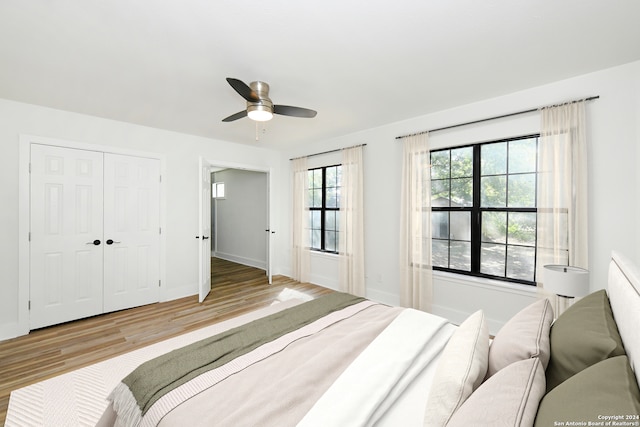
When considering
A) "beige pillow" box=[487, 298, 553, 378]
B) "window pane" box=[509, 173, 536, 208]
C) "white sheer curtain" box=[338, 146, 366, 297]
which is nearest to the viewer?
"beige pillow" box=[487, 298, 553, 378]

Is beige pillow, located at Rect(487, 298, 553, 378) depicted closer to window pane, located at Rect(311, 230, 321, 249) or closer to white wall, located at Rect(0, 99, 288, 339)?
window pane, located at Rect(311, 230, 321, 249)

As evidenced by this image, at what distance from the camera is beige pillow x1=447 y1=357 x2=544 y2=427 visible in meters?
0.73

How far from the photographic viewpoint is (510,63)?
2262 mm

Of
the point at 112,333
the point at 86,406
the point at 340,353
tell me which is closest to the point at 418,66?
the point at 340,353

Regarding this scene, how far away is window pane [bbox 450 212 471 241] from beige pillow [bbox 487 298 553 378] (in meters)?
2.05

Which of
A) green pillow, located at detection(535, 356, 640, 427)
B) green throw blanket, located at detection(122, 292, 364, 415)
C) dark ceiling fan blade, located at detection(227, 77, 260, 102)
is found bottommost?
green throw blanket, located at detection(122, 292, 364, 415)

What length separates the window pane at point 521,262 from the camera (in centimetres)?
289

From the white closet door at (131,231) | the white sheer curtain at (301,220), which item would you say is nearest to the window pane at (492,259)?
the white sheer curtain at (301,220)

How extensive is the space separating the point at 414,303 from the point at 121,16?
3.89 m

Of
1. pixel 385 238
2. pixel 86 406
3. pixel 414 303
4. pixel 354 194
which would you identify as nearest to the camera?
pixel 86 406

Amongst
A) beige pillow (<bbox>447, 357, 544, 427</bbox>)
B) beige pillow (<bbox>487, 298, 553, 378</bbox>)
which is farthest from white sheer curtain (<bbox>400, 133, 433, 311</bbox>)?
beige pillow (<bbox>447, 357, 544, 427</bbox>)

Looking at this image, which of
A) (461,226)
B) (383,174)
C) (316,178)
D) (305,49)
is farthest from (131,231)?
(461,226)

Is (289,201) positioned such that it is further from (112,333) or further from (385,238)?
(112,333)

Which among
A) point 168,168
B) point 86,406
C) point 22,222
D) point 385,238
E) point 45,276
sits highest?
point 168,168
